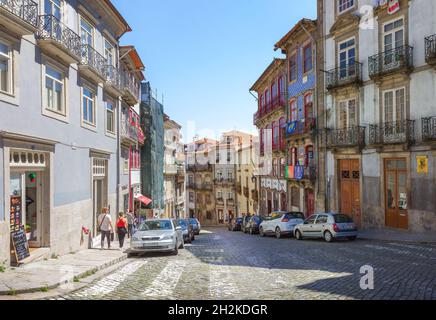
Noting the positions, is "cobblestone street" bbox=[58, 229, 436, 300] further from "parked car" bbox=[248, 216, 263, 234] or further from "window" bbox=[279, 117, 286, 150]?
"window" bbox=[279, 117, 286, 150]

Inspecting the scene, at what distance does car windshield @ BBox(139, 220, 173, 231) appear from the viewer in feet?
52.8

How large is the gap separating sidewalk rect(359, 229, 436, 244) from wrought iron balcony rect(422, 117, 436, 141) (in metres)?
4.34

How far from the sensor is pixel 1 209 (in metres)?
10.8

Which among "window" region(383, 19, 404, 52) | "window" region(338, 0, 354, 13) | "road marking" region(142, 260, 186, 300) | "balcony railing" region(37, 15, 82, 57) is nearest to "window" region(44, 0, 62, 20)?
"balcony railing" region(37, 15, 82, 57)

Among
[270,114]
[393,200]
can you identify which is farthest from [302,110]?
[393,200]

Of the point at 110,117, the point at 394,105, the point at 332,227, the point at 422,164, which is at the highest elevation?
the point at 394,105

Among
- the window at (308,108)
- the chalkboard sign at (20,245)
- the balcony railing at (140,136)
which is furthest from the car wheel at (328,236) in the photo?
the balcony railing at (140,136)

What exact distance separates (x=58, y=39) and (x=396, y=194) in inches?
677

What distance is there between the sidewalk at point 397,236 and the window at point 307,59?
12228 mm

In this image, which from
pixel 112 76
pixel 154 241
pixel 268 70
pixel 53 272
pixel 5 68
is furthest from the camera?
pixel 268 70

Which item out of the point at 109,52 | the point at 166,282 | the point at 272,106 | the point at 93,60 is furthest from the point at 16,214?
the point at 272,106

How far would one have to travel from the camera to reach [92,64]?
58.8 feet

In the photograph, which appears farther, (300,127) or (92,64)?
(300,127)

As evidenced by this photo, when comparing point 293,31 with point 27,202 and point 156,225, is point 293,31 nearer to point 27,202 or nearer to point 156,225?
point 156,225
